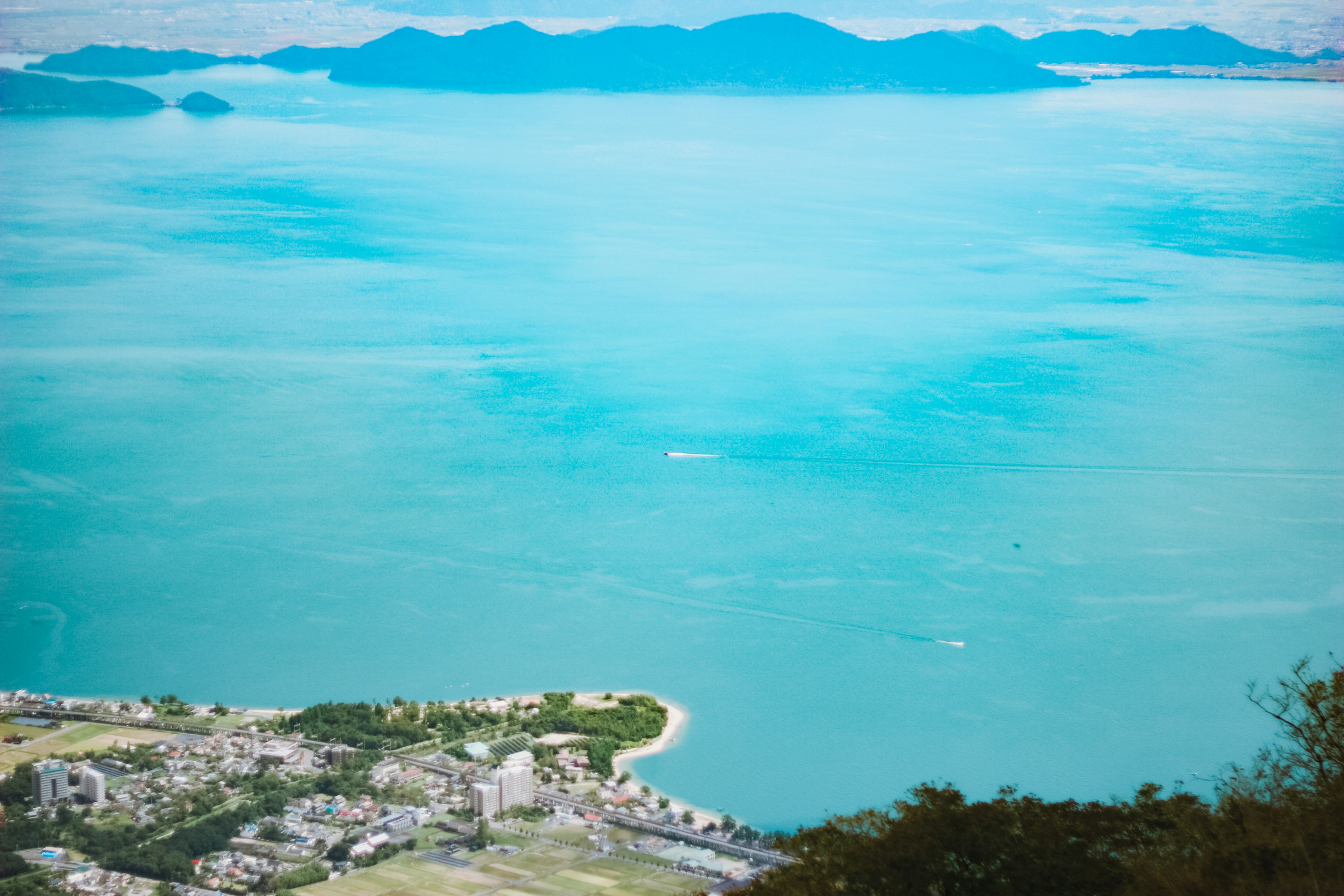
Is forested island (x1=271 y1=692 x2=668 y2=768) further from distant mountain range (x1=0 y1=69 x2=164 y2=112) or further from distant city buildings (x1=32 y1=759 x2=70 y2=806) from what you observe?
distant mountain range (x1=0 y1=69 x2=164 y2=112)

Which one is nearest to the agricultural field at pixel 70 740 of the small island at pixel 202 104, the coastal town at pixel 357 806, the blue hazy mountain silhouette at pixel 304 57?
the coastal town at pixel 357 806

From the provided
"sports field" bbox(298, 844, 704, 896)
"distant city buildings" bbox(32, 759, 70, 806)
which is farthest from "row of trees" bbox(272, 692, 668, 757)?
"distant city buildings" bbox(32, 759, 70, 806)

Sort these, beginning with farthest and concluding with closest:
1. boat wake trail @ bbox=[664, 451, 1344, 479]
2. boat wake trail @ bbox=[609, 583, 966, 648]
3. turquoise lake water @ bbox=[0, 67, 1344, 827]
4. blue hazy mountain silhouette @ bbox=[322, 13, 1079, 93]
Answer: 1. blue hazy mountain silhouette @ bbox=[322, 13, 1079, 93]
2. boat wake trail @ bbox=[664, 451, 1344, 479]
3. boat wake trail @ bbox=[609, 583, 966, 648]
4. turquoise lake water @ bbox=[0, 67, 1344, 827]

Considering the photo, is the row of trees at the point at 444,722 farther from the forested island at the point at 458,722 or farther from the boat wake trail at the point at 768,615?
the boat wake trail at the point at 768,615

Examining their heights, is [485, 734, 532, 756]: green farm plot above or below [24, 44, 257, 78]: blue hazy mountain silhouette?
below

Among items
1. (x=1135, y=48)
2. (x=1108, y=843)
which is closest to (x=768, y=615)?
(x=1108, y=843)

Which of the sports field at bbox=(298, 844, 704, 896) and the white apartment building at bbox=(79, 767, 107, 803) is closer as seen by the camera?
the sports field at bbox=(298, 844, 704, 896)

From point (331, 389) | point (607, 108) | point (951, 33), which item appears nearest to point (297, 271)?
point (331, 389)
